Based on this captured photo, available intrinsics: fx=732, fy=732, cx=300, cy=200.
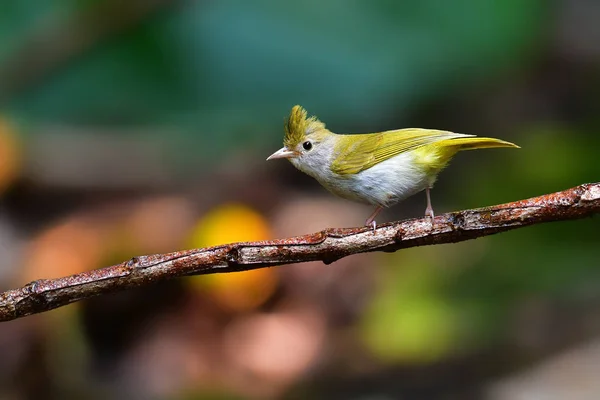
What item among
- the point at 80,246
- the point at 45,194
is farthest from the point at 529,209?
the point at 45,194

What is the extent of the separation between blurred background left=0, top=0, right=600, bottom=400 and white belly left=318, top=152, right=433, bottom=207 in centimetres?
200

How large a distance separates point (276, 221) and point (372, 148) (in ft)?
12.8

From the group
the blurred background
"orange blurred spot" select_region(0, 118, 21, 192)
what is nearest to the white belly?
the blurred background

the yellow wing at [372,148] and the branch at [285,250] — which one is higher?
the yellow wing at [372,148]

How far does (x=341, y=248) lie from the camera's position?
91.0 inches

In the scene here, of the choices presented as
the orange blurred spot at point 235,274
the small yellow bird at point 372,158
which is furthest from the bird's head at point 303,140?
the orange blurred spot at point 235,274

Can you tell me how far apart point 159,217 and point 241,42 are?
1.91m

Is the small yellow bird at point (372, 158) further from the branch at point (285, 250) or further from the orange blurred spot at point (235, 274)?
the orange blurred spot at point (235, 274)

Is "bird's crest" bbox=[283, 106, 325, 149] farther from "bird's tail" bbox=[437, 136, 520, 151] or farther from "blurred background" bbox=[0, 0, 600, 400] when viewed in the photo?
"blurred background" bbox=[0, 0, 600, 400]

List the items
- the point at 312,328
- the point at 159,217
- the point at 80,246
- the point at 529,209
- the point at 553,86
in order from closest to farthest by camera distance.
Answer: the point at 529,209, the point at 312,328, the point at 80,246, the point at 159,217, the point at 553,86

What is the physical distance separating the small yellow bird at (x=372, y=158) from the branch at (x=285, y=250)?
1.50ft

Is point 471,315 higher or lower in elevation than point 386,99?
lower

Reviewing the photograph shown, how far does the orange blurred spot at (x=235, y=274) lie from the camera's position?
17.9 ft

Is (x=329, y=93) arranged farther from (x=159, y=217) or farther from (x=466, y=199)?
(x=159, y=217)
